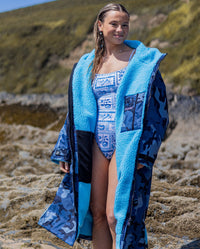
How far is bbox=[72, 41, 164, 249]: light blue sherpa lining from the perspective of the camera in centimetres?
202

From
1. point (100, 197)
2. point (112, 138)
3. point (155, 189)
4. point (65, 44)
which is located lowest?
point (155, 189)

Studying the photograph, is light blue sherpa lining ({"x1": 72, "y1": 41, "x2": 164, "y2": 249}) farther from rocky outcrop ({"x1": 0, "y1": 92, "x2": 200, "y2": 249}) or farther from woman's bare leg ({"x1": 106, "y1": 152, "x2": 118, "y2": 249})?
rocky outcrop ({"x1": 0, "y1": 92, "x2": 200, "y2": 249})

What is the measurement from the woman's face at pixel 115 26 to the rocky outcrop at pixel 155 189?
1.71 m

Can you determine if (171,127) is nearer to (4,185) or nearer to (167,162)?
(167,162)

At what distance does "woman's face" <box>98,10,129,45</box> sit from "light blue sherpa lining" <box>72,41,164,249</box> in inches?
5.5

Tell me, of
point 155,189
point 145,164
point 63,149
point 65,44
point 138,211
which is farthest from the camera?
point 65,44

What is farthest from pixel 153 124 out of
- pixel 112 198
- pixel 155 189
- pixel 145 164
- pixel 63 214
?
pixel 155 189

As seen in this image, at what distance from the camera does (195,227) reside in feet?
10.3

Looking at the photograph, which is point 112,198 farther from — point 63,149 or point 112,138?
point 63,149

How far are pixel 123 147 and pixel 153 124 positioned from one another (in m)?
0.22

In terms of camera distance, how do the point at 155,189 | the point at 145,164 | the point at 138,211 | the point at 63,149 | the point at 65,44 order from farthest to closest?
the point at 65,44
the point at 155,189
the point at 63,149
the point at 138,211
the point at 145,164

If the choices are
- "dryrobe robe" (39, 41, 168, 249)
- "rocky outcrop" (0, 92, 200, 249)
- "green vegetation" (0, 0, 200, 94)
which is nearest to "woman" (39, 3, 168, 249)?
"dryrobe robe" (39, 41, 168, 249)

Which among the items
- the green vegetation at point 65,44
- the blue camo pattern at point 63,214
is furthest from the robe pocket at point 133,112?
the green vegetation at point 65,44

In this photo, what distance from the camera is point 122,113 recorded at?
6.87ft
